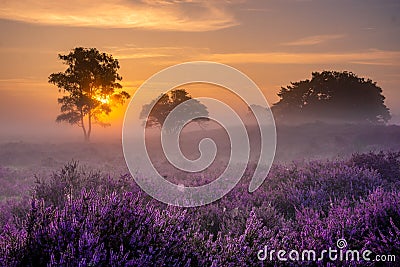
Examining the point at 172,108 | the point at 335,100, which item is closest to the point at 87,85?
the point at 172,108

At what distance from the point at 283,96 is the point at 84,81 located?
22.4m

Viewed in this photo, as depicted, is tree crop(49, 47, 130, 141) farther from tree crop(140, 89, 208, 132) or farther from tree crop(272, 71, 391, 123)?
tree crop(272, 71, 391, 123)

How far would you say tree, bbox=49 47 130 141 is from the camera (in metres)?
35.5

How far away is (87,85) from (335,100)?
25990 mm

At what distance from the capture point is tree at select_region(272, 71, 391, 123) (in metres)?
44.2

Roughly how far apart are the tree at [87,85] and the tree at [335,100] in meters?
19.3

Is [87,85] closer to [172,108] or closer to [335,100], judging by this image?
[172,108]

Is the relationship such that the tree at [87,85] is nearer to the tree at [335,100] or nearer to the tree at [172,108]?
the tree at [172,108]

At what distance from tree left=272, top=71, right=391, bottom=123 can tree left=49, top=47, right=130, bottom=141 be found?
19253mm

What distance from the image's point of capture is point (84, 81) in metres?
35.8

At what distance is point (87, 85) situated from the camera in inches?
1417

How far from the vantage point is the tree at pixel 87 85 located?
117ft

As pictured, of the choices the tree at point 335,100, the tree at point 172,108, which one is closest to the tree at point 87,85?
the tree at point 172,108

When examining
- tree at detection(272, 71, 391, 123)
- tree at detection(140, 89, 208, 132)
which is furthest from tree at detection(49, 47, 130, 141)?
tree at detection(272, 71, 391, 123)
